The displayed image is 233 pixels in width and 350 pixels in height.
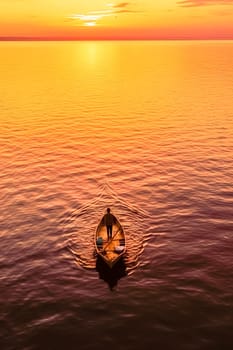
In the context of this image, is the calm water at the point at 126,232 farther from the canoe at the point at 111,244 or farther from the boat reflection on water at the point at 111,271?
the canoe at the point at 111,244

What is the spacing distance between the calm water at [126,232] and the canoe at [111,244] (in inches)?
48.5

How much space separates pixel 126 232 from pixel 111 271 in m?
7.31

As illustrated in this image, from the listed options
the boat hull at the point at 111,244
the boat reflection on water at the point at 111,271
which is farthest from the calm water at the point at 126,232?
the boat hull at the point at 111,244

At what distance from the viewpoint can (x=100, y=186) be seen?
53.8m

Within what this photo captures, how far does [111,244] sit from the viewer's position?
36.1 meters

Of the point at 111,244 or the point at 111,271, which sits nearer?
the point at 111,271

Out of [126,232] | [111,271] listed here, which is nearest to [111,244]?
[111,271]

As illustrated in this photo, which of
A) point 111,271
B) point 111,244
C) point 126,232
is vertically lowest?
point 111,271

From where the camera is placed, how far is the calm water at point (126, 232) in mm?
27672

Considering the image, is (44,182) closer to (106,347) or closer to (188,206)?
(188,206)

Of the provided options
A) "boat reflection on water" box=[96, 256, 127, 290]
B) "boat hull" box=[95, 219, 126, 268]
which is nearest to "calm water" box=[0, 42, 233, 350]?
"boat reflection on water" box=[96, 256, 127, 290]

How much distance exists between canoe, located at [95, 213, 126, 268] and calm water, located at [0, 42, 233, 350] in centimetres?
123

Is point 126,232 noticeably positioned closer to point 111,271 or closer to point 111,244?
point 111,244

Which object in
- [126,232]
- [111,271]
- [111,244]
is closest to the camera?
[111,271]
